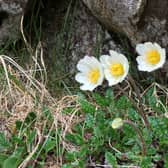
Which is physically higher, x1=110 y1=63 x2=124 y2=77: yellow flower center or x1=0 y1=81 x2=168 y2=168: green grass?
x1=110 y1=63 x2=124 y2=77: yellow flower center

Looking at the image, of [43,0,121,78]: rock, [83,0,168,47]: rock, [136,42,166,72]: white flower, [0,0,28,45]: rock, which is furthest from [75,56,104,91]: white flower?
[0,0,28,45]: rock

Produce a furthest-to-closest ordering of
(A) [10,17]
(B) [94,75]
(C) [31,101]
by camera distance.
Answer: (A) [10,17], (C) [31,101], (B) [94,75]

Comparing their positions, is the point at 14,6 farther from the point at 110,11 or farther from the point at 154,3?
the point at 154,3

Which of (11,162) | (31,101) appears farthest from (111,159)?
(31,101)

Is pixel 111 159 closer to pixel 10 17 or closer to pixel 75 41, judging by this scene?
pixel 75 41

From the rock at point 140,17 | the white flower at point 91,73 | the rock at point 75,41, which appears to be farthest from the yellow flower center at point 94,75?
the rock at point 75,41

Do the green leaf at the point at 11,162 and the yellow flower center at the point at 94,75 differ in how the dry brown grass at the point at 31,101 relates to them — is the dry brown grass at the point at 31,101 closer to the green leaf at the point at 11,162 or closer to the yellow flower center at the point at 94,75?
the green leaf at the point at 11,162

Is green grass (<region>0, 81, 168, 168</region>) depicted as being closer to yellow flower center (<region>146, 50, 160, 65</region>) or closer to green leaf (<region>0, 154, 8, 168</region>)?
green leaf (<region>0, 154, 8, 168</region>)
